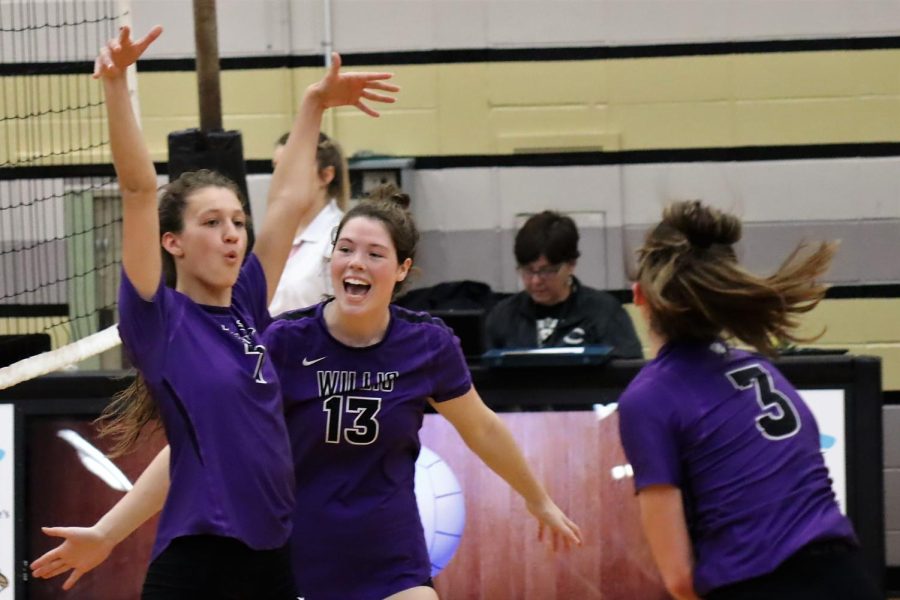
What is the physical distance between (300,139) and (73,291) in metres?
3.63

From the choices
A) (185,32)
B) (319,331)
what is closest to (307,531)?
(319,331)

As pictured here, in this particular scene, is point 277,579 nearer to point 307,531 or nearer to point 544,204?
point 307,531

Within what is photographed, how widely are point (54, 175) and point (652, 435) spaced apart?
208 inches

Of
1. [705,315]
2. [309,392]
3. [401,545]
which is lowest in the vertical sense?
[401,545]

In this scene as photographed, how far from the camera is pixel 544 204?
289 inches

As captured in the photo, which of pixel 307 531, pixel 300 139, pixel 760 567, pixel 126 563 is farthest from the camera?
pixel 126 563

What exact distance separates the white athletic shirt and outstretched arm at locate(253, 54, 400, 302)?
1253 mm

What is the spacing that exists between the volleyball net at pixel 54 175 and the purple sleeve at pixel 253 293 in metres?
3.66

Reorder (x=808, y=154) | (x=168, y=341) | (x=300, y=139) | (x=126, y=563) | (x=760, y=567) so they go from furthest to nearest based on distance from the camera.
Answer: (x=808, y=154) < (x=126, y=563) < (x=300, y=139) < (x=168, y=341) < (x=760, y=567)

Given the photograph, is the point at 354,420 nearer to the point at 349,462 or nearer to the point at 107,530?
the point at 349,462


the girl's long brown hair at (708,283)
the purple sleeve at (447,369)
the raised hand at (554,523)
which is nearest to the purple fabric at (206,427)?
the purple sleeve at (447,369)

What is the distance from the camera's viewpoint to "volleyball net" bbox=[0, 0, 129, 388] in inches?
290

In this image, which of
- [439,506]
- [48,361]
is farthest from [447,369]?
[48,361]

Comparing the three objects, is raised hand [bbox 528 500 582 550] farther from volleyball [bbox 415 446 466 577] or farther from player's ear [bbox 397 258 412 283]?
volleyball [bbox 415 446 466 577]
